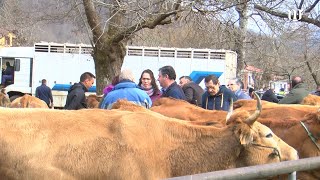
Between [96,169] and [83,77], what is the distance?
530cm

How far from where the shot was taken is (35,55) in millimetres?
23094

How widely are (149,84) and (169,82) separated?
325 millimetres

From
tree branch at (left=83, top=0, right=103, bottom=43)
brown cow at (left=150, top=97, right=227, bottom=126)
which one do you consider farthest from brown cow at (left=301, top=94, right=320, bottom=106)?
tree branch at (left=83, top=0, right=103, bottom=43)

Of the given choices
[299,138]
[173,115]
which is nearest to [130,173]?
[299,138]

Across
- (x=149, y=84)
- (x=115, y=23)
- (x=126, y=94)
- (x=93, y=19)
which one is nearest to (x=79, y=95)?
(x=149, y=84)

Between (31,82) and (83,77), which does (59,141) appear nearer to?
(83,77)

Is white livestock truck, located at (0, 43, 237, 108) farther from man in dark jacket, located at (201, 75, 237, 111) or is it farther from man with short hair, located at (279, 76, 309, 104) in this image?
man in dark jacket, located at (201, 75, 237, 111)

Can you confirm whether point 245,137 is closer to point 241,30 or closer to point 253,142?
point 253,142

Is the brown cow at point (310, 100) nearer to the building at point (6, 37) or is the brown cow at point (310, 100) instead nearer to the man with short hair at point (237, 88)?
the man with short hair at point (237, 88)

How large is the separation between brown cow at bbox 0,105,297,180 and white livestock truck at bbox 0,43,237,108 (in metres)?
18.0

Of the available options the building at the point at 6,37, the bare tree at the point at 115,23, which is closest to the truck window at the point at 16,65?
the bare tree at the point at 115,23

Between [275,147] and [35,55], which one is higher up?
[35,55]

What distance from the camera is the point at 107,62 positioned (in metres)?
15.9

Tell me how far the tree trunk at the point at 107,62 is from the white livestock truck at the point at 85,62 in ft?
22.8
